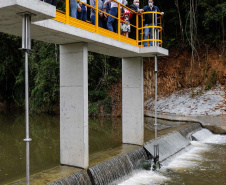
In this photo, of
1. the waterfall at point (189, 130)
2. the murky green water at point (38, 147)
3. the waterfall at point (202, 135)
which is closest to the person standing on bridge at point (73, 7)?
the murky green water at point (38, 147)

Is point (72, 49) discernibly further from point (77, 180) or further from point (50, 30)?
point (77, 180)

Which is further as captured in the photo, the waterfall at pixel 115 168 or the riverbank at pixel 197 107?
the riverbank at pixel 197 107

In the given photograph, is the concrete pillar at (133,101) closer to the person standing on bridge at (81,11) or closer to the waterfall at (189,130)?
the person standing on bridge at (81,11)

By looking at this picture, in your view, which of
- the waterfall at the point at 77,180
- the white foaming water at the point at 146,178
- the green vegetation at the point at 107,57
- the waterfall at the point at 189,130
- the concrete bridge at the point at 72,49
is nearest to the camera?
the concrete bridge at the point at 72,49

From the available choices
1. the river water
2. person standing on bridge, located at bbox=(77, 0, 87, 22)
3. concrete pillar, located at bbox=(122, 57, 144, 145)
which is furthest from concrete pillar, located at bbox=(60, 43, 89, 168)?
concrete pillar, located at bbox=(122, 57, 144, 145)

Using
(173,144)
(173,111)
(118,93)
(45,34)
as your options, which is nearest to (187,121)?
(173,111)

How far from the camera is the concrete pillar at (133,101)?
961cm

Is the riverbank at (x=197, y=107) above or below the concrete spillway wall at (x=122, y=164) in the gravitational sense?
above

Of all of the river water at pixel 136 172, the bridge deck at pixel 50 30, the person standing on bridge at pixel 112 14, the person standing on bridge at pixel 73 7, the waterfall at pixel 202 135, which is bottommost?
the river water at pixel 136 172

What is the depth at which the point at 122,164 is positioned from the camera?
784 centimetres

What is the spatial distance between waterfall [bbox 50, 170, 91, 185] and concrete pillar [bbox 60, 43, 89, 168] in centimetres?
27

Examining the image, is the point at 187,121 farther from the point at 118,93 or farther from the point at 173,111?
the point at 118,93

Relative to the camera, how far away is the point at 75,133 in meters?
6.83

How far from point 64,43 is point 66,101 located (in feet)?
4.91
